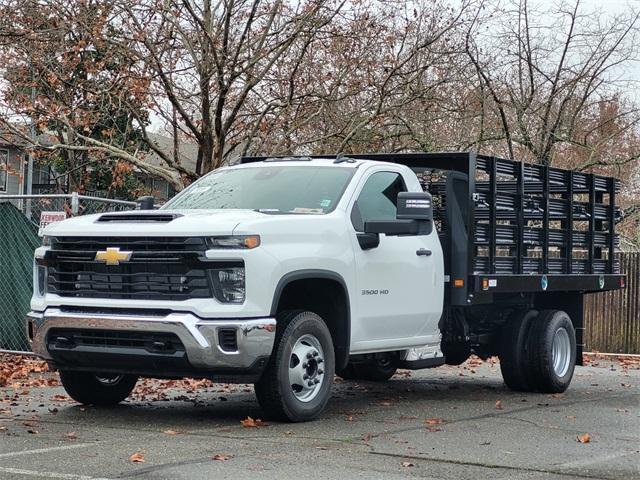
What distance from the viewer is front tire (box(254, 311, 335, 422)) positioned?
29.9 ft

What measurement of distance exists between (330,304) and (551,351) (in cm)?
365

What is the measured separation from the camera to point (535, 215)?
1246 cm

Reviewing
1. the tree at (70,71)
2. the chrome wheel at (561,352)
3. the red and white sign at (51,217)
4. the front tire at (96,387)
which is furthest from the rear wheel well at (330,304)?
the tree at (70,71)

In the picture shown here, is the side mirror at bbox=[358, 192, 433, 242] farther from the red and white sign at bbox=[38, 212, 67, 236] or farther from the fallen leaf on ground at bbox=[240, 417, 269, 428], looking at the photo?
the red and white sign at bbox=[38, 212, 67, 236]

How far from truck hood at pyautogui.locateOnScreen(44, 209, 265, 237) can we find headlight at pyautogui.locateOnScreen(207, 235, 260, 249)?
55 millimetres

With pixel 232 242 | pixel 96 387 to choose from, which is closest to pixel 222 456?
pixel 232 242

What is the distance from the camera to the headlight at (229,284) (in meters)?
8.84

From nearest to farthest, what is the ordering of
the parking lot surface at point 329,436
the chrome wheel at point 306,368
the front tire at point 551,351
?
the parking lot surface at point 329,436 < the chrome wheel at point 306,368 < the front tire at point 551,351

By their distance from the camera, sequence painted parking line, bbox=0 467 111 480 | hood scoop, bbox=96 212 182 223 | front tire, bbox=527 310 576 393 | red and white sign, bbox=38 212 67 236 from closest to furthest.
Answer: painted parking line, bbox=0 467 111 480, hood scoop, bbox=96 212 182 223, front tire, bbox=527 310 576 393, red and white sign, bbox=38 212 67 236

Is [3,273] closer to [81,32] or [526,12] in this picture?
[81,32]

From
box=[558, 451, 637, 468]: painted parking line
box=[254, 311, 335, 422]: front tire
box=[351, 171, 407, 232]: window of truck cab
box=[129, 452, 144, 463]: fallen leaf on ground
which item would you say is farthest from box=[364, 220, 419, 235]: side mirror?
box=[129, 452, 144, 463]: fallen leaf on ground

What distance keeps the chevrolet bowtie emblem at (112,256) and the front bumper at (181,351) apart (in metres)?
0.42

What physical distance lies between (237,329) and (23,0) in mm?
7542

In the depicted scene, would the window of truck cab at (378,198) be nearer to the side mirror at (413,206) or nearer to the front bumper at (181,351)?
the side mirror at (413,206)
